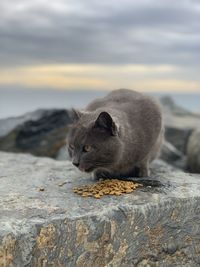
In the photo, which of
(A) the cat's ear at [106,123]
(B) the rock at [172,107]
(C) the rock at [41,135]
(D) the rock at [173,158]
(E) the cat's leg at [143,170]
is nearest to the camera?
(A) the cat's ear at [106,123]

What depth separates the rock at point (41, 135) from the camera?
9648 mm

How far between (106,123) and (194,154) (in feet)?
18.9

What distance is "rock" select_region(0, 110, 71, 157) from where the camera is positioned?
965cm

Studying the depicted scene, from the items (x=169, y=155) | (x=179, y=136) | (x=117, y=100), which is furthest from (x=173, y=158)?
(x=117, y=100)

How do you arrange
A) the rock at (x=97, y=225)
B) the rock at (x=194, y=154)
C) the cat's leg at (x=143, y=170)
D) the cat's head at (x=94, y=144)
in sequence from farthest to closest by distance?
1. the rock at (x=194, y=154)
2. the cat's leg at (x=143, y=170)
3. the cat's head at (x=94, y=144)
4. the rock at (x=97, y=225)

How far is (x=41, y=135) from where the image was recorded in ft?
32.2

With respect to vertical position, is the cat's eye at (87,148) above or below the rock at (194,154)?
above

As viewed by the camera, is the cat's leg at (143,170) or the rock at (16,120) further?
the rock at (16,120)

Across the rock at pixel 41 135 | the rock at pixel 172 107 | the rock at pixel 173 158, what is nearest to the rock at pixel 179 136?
the rock at pixel 173 158

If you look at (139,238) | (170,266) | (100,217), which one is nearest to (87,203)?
(100,217)

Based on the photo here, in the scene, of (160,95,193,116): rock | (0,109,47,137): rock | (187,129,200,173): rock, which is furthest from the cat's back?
(160,95,193,116): rock

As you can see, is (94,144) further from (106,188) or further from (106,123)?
(106,188)

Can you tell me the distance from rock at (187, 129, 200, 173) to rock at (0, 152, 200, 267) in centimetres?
475

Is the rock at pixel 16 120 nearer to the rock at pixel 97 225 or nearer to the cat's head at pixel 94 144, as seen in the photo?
the rock at pixel 97 225
